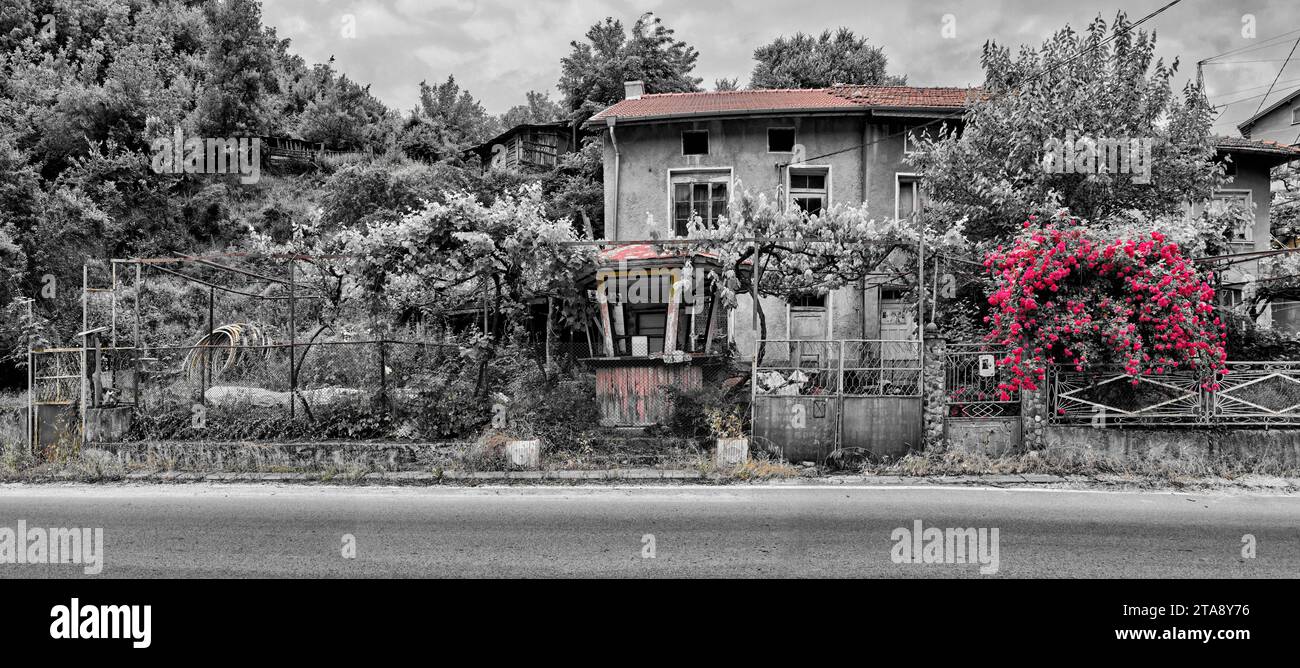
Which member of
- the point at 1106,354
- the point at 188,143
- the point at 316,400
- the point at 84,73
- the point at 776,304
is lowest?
the point at 316,400

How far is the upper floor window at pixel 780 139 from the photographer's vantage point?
19.9m

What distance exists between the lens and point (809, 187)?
20.1 m

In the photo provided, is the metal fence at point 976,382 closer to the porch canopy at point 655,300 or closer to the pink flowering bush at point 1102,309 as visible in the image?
the pink flowering bush at point 1102,309

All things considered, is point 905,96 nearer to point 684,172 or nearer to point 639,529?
point 684,172

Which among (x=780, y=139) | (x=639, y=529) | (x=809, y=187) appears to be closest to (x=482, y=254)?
(x=639, y=529)

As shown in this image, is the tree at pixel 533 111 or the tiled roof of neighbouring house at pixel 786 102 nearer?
the tiled roof of neighbouring house at pixel 786 102

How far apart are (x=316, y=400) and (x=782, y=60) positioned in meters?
32.5

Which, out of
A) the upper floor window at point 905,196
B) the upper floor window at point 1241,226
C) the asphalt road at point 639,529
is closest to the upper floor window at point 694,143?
the upper floor window at point 905,196

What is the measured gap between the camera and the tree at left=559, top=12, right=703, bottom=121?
30.1m

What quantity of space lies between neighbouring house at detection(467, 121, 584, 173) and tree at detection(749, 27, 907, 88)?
1048 cm

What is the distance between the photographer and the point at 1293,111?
33.6 meters

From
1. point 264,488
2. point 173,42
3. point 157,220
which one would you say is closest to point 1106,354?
point 264,488

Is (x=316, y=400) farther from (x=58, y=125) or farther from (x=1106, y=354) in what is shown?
(x=58, y=125)

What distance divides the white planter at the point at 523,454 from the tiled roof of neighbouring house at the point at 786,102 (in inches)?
474
